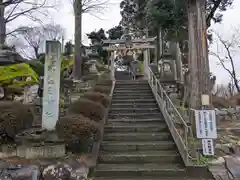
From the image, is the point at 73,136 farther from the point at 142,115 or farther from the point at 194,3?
the point at 194,3

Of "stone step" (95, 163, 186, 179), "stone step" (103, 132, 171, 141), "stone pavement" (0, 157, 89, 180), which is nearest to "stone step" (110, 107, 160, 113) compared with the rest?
"stone step" (103, 132, 171, 141)

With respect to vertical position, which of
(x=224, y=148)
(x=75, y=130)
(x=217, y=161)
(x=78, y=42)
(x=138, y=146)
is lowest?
(x=217, y=161)

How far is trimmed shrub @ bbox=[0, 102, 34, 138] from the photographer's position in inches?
306

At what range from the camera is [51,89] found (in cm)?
811

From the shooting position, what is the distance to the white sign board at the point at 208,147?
7.26 meters

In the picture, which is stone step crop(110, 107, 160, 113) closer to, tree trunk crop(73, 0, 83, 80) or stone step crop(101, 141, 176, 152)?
stone step crop(101, 141, 176, 152)

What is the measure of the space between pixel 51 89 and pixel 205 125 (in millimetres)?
4215

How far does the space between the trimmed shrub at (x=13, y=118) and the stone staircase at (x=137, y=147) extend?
2.33 meters

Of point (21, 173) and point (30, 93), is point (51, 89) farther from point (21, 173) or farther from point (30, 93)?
point (30, 93)

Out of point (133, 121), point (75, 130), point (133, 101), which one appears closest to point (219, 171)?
point (75, 130)

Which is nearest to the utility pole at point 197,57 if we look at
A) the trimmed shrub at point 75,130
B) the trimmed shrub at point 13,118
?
the trimmed shrub at point 75,130

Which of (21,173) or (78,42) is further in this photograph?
(78,42)

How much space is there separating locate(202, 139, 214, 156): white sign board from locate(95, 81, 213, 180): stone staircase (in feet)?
2.28

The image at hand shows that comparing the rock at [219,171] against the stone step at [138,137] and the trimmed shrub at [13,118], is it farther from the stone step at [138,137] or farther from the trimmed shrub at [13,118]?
the trimmed shrub at [13,118]
